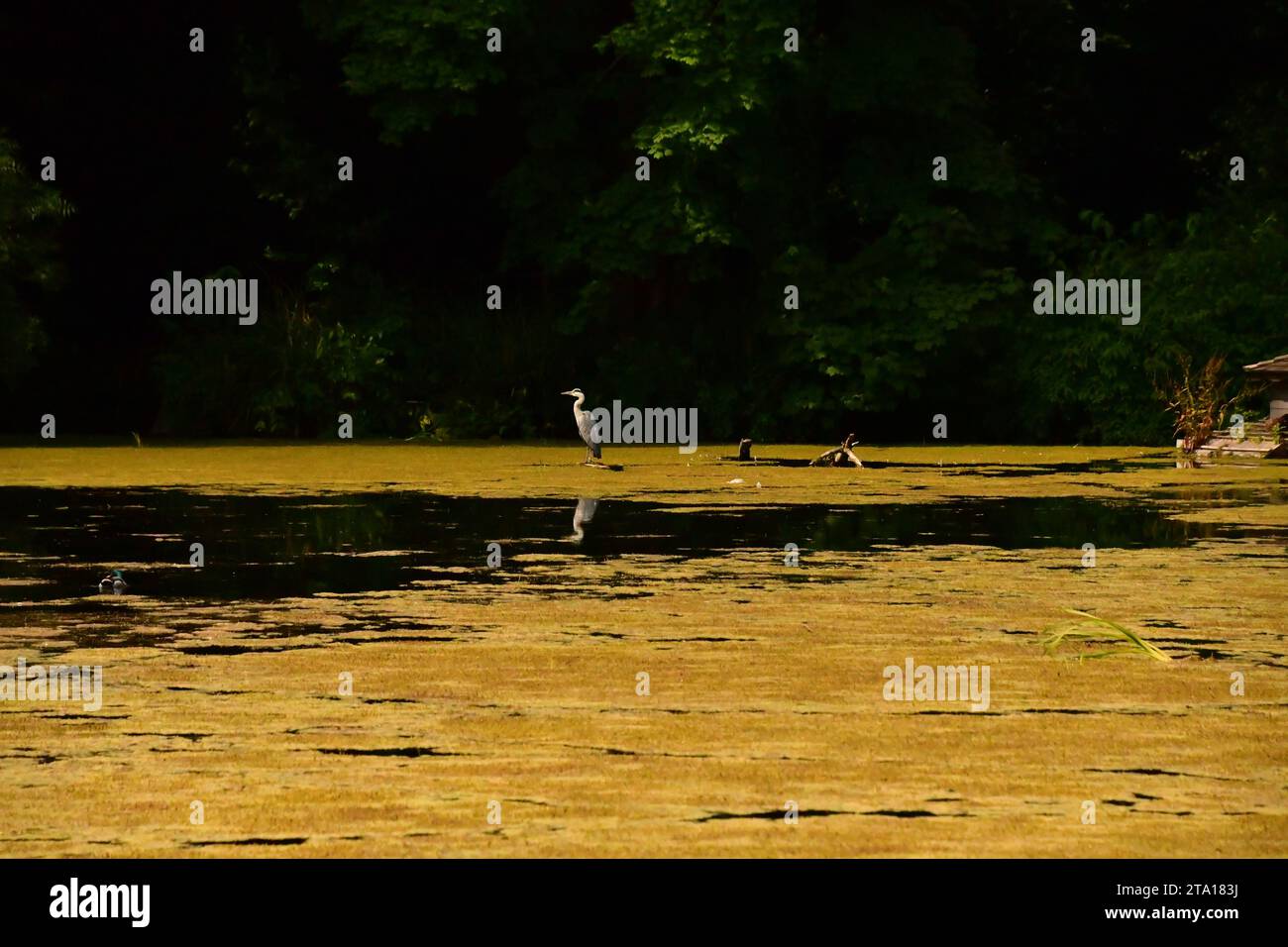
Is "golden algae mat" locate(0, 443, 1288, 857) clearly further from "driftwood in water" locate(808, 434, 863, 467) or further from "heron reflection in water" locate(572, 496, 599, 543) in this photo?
"driftwood in water" locate(808, 434, 863, 467)

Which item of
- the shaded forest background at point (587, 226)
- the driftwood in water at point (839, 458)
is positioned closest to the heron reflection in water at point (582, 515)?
the driftwood in water at point (839, 458)

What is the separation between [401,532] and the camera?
1678cm

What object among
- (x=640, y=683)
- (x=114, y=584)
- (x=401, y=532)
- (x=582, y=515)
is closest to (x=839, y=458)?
(x=582, y=515)

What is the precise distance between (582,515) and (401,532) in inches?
76.8

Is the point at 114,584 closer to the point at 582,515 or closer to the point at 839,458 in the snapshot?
the point at 582,515

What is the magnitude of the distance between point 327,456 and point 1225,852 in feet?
70.9

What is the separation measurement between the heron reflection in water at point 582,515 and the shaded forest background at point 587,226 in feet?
40.9

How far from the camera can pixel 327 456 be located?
27.3 meters

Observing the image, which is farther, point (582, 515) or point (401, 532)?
point (582, 515)

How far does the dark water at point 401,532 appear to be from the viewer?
539 inches

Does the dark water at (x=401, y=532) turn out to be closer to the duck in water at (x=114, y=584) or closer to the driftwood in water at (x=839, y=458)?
the duck in water at (x=114, y=584)

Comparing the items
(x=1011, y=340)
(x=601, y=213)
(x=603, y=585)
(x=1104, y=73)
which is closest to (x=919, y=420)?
(x=1011, y=340)

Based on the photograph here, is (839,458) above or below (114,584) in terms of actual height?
above

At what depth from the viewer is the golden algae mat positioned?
6.86 meters
